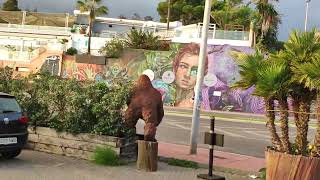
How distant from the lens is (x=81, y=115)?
11.6m

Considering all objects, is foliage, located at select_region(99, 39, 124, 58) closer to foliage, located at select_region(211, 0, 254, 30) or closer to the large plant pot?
foliage, located at select_region(211, 0, 254, 30)

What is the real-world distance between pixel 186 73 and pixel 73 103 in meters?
25.7

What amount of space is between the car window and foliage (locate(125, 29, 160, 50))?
107 ft

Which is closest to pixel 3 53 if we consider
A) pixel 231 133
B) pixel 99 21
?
pixel 99 21

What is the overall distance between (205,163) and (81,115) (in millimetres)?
2823

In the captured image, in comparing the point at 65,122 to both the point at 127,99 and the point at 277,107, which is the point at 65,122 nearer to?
the point at 127,99

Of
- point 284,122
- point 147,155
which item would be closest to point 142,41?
point 147,155

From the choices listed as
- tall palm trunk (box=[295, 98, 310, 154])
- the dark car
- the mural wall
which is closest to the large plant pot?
tall palm trunk (box=[295, 98, 310, 154])

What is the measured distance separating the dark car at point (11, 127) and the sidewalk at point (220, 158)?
3.33 meters

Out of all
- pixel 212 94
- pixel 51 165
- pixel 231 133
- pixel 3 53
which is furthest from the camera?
pixel 3 53

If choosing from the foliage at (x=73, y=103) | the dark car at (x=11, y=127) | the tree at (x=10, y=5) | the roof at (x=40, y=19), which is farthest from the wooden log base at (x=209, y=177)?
the tree at (x=10, y=5)

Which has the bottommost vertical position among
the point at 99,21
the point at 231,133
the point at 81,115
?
the point at 231,133

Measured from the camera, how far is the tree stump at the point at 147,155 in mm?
10557

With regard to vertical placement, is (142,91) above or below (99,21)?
below
